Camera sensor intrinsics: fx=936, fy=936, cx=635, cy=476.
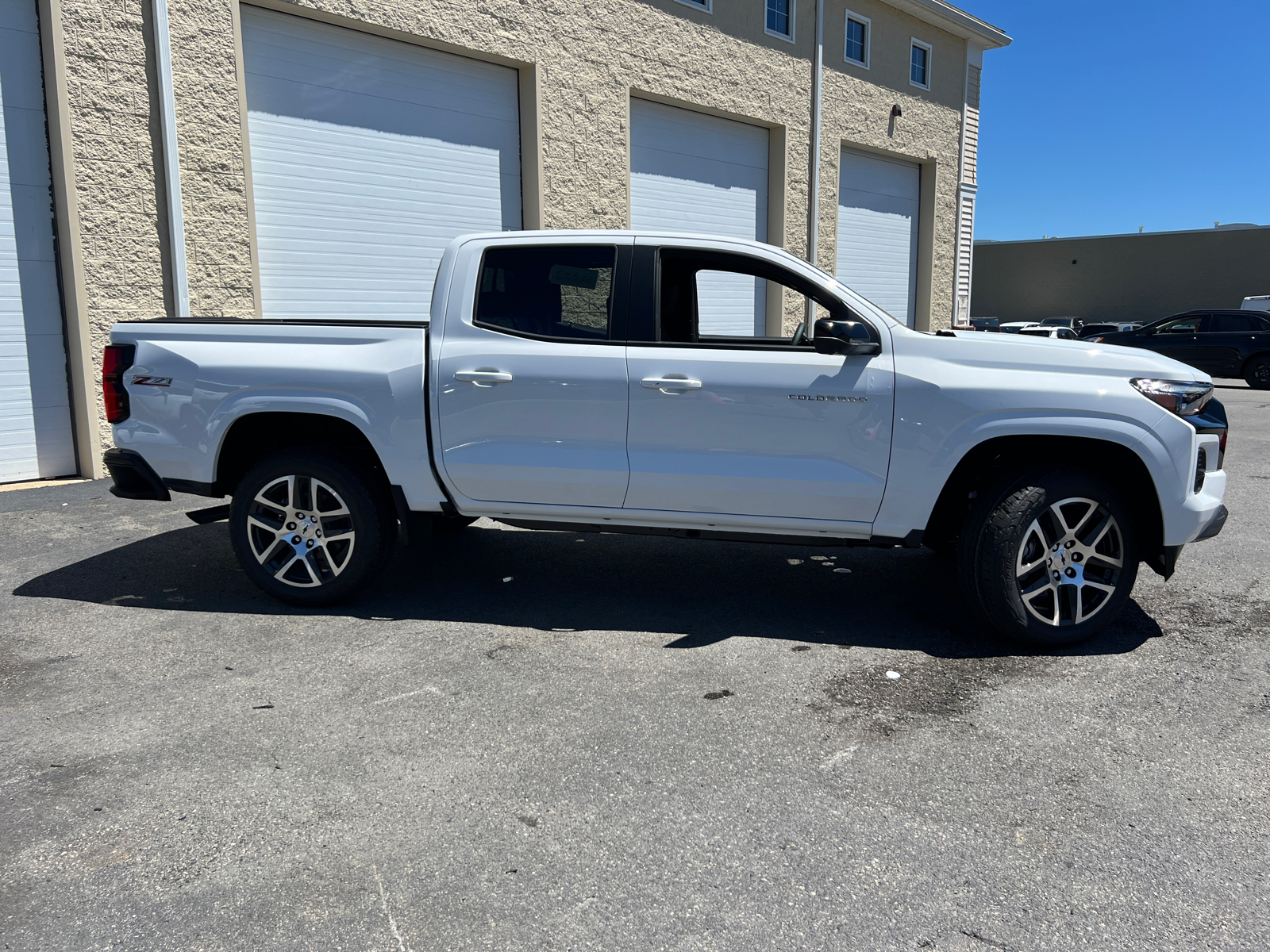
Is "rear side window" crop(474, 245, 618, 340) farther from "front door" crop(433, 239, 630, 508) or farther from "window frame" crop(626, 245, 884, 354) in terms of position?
"window frame" crop(626, 245, 884, 354)

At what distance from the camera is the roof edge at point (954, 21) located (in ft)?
58.1

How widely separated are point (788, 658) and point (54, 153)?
787cm

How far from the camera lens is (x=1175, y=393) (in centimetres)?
428

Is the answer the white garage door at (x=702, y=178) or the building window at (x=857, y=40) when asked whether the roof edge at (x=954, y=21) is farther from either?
the white garage door at (x=702, y=178)

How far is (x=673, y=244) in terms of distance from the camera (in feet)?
15.8

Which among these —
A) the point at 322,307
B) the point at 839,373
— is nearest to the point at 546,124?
the point at 322,307

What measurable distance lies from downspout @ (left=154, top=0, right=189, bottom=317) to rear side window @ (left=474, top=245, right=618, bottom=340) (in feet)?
17.7

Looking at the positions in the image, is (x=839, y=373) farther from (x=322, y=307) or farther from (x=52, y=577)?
(x=322, y=307)

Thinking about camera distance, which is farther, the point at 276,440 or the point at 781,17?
the point at 781,17

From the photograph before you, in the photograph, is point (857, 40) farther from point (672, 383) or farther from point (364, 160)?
point (672, 383)

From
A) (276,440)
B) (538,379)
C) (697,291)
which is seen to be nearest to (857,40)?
(697,291)

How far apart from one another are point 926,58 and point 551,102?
1055 centimetres

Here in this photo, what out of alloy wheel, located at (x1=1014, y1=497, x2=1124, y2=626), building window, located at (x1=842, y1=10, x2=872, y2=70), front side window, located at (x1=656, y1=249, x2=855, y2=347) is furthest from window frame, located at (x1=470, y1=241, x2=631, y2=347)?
building window, located at (x1=842, y1=10, x2=872, y2=70)

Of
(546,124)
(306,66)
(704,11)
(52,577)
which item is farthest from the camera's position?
(704,11)
